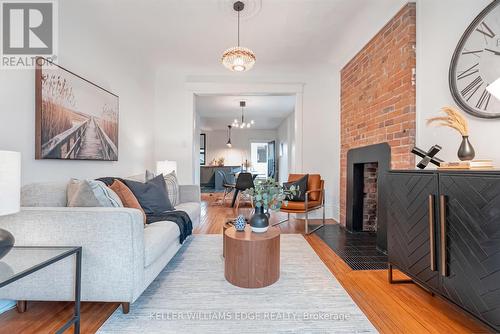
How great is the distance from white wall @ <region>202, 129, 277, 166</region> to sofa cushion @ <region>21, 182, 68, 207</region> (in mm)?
8420

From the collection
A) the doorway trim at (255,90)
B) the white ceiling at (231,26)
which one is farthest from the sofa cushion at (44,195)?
the doorway trim at (255,90)

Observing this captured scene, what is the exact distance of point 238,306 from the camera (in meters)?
1.66

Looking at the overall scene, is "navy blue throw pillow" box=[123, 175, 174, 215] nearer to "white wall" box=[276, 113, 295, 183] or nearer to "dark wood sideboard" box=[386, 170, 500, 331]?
"dark wood sideboard" box=[386, 170, 500, 331]

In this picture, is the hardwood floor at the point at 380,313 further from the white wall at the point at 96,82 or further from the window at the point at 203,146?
the window at the point at 203,146

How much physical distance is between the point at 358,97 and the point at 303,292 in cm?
275

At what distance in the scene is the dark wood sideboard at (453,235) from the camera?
47.6 inches

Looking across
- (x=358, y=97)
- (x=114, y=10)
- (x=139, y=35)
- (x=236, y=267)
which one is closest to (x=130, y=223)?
(x=236, y=267)

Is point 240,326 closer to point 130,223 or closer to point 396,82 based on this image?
point 130,223

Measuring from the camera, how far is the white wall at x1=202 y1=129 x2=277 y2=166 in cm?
1031

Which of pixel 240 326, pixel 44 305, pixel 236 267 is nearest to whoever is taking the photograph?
pixel 240 326

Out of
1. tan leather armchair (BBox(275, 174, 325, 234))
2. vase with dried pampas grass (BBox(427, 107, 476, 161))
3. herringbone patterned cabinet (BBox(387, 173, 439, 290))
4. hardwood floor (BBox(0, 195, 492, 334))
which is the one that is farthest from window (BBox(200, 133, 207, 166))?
vase with dried pampas grass (BBox(427, 107, 476, 161))

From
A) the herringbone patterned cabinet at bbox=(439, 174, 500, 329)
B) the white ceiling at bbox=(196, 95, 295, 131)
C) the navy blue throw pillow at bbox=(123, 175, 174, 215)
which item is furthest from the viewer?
the white ceiling at bbox=(196, 95, 295, 131)

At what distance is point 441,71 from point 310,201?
91.0 inches

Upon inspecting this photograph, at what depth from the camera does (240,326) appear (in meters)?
1.46
